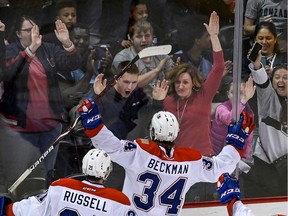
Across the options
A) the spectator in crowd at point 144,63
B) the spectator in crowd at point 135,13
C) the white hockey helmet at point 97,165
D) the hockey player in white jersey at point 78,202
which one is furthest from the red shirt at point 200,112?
the hockey player in white jersey at point 78,202

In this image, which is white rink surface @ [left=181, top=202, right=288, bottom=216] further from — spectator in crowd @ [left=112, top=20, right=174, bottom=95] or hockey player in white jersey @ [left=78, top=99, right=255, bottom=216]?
hockey player in white jersey @ [left=78, top=99, right=255, bottom=216]

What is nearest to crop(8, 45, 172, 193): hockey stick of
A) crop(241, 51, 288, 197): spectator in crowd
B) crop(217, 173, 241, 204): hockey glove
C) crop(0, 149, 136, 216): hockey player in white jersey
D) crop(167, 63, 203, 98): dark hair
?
crop(167, 63, 203, 98): dark hair

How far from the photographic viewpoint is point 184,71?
522 centimetres

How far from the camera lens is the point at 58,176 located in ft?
16.4

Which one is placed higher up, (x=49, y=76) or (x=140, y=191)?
(x=49, y=76)

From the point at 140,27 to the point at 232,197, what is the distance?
162 cm

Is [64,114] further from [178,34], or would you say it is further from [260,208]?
[260,208]

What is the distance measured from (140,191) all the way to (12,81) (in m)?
1.05

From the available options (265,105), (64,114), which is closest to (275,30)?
(265,105)

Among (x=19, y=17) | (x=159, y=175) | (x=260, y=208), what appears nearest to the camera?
(x=159, y=175)

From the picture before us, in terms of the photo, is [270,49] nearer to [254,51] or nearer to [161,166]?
[254,51]

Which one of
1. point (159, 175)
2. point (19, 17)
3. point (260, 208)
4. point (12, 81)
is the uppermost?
point (19, 17)

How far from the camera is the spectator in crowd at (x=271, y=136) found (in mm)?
5387

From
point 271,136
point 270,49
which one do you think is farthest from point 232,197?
point 270,49
